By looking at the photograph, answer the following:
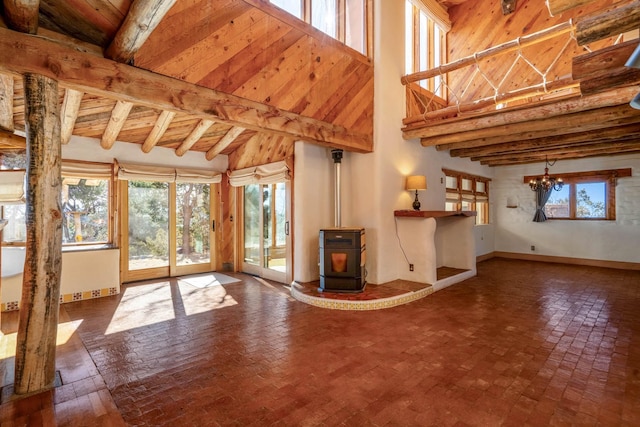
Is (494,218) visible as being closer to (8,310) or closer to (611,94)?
(611,94)

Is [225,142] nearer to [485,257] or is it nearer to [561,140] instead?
[561,140]

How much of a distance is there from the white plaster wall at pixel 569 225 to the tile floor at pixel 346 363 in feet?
10.8

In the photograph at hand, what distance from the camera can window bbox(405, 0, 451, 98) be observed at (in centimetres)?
622

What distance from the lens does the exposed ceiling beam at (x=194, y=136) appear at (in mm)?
4878

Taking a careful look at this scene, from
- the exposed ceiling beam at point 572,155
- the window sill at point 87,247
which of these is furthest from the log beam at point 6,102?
the exposed ceiling beam at point 572,155

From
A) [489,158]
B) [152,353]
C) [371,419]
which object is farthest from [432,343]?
[489,158]

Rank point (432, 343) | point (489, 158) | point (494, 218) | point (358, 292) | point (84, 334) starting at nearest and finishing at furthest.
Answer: point (432, 343), point (84, 334), point (358, 292), point (489, 158), point (494, 218)

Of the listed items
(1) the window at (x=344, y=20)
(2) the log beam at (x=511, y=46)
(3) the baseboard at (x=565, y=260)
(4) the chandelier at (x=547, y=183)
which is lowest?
(3) the baseboard at (x=565, y=260)

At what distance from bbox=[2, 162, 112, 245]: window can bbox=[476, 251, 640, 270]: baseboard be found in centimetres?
836

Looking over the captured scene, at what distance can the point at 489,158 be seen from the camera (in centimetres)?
791

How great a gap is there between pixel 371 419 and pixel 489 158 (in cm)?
756

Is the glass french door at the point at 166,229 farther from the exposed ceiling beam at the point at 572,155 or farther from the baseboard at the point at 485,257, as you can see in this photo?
the exposed ceiling beam at the point at 572,155

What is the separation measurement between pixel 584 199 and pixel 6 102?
35.7 feet

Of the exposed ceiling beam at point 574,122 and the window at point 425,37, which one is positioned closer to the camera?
the exposed ceiling beam at point 574,122
